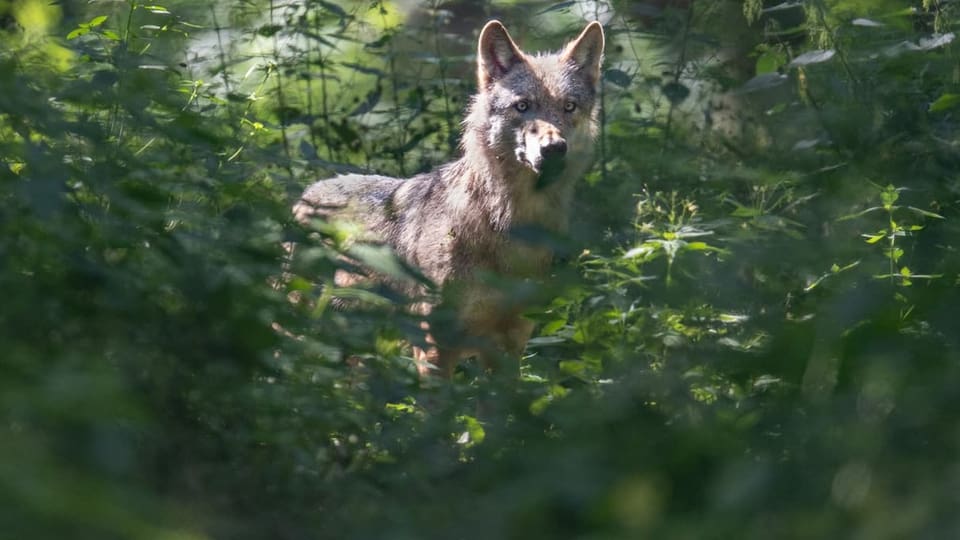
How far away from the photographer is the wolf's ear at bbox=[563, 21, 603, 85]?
7391 millimetres

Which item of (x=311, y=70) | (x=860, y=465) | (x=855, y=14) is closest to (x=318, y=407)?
(x=860, y=465)

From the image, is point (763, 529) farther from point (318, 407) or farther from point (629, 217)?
point (629, 217)

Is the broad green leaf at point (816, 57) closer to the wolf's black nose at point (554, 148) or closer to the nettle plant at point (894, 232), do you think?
the nettle plant at point (894, 232)

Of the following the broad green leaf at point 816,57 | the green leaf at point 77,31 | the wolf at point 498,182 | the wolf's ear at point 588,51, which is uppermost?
the green leaf at point 77,31

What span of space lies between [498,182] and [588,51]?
971mm

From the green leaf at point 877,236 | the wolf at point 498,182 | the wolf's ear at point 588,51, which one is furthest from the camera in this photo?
the wolf's ear at point 588,51

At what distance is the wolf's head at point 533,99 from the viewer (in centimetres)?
702

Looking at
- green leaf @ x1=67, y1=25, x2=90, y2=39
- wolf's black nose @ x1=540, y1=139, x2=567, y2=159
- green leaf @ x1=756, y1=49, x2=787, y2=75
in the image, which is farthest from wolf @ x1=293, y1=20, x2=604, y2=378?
green leaf @ x1=67, y1=25, x2=90, y2=39

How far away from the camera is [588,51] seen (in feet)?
24.5

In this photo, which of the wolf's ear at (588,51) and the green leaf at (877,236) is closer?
the green leaf at (877,236)

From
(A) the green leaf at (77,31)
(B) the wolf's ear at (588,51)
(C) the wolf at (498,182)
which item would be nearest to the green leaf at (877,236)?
(C) the wolf at (498,182)

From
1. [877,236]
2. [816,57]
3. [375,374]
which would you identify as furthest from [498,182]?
[375,374]

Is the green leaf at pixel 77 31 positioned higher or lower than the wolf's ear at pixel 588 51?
higher

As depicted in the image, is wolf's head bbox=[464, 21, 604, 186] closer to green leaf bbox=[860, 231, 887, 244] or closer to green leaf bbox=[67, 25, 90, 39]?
green leaf bbox=[860, 231, 887, 244]
